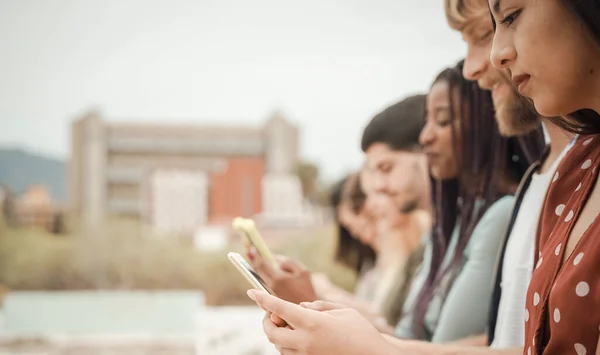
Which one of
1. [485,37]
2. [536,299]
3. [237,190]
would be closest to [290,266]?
[485,37]

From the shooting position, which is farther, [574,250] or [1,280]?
[1,280]

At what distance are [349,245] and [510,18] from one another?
3128mm

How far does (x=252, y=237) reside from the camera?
54.0 inches

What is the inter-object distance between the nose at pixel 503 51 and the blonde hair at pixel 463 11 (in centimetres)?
40

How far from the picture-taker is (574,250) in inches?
28.1

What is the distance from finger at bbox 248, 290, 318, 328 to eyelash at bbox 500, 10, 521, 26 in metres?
0.41

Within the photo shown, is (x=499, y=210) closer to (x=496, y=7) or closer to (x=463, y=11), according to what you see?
(x=463, y=11)

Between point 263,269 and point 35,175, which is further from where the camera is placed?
point 35,175

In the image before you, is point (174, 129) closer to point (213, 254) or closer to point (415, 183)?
point (213, 254)

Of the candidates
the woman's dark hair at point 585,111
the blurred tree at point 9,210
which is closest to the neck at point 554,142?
the woman's dark hair at point 585,111

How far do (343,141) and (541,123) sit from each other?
3636 mm

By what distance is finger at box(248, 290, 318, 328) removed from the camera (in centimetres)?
84

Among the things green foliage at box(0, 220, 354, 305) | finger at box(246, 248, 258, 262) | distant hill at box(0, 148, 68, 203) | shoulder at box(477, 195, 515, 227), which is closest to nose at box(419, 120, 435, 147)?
shoulder at box(477, 195, 515, 227)

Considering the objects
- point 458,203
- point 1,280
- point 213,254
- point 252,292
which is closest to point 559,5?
point 252,292
